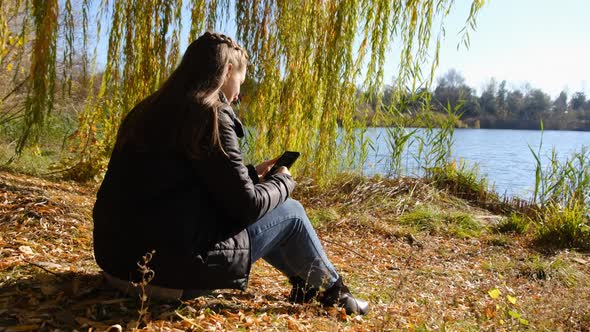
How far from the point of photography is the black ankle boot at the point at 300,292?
2127 mm

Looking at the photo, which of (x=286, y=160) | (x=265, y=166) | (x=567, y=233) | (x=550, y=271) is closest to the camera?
→ (x=286, y=160)

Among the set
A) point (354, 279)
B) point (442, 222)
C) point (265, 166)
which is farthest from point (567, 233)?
point (265, 166)

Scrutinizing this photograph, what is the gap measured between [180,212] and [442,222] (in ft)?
11.5

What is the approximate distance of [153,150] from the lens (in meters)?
1.65

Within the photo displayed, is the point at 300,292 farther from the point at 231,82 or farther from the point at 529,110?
the point at 529,110

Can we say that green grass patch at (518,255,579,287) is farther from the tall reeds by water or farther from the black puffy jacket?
the black puffy jacket

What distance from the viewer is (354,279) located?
113 inches

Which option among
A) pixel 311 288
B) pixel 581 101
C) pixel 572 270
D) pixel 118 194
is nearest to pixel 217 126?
pixel 118 194

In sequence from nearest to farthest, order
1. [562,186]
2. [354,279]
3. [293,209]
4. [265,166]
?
[293,209], [265,166], [354,279], [562,186]

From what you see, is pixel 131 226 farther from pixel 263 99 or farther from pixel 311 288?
pixel 263 99

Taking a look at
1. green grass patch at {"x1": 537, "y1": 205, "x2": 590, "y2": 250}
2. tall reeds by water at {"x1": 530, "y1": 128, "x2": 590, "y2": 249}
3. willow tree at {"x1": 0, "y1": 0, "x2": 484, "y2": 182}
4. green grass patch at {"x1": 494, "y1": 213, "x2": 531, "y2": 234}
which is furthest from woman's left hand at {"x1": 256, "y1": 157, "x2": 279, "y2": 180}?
tall reeds by water at {"x1": 530, "y1": 128, "x2": 590, "y2": 249}

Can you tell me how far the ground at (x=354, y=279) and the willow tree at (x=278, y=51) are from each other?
68 centimetres

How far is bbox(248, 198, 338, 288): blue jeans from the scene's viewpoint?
1.86 m

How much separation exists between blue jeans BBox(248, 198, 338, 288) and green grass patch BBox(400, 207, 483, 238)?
256cm
